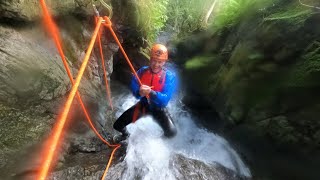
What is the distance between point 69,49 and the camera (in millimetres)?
5738

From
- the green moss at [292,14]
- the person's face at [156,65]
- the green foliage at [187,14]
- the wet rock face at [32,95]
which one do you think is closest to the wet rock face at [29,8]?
the wet rock face at [32,95]

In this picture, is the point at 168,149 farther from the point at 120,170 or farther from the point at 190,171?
the point at 120,170

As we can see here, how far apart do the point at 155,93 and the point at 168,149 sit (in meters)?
1.45

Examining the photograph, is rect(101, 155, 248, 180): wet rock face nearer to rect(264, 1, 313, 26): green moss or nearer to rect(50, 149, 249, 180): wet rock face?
rect(50, 149, 249, 180): wet rock face

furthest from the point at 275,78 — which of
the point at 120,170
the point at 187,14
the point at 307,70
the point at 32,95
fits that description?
the point at 187,14

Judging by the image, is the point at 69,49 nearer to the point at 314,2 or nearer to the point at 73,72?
the point at 73,72

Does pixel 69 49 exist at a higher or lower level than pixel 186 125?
higher

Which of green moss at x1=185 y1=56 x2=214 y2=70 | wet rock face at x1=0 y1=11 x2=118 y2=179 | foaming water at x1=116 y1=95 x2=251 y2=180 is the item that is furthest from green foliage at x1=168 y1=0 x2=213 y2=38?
wet rock face at x1=0 y1=11 x2=118 y2=179

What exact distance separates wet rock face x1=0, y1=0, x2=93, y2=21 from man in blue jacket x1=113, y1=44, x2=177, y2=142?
197 centimetres

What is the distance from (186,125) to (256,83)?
308 cm

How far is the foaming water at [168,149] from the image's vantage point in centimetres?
494

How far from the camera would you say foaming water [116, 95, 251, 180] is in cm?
494

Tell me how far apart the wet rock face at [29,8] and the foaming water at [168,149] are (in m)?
3.01

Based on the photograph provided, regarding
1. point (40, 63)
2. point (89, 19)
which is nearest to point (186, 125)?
point (89, 19)
